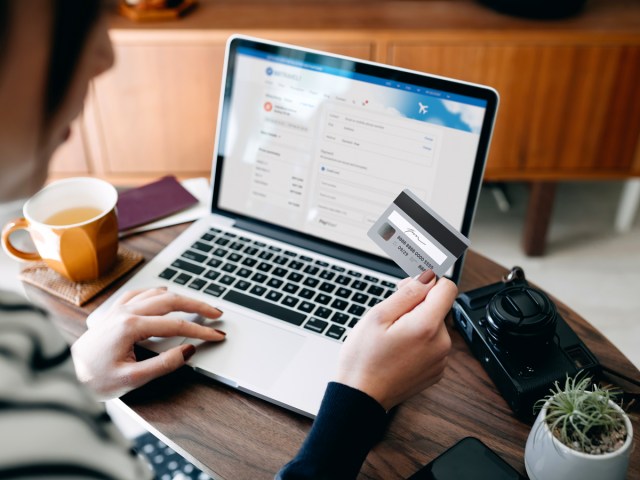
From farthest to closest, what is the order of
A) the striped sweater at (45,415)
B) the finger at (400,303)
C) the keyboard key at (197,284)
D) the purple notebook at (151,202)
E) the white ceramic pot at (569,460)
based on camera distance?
1. the purple notebook at (151,202)
2. the keyboard key at (197,284)
3. the finger at (400,303)
4. the white ceramic pot at (569,460)
5. the striped sweater at (45,415)

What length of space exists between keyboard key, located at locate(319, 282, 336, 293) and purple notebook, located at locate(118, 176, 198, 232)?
1.08 ft

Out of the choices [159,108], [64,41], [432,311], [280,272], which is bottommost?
[159,108]

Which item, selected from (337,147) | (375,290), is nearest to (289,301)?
(375,290)

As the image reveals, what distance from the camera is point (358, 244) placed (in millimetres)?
942

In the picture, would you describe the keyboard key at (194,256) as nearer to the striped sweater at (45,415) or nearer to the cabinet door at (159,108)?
the striped sweater at (45,415)

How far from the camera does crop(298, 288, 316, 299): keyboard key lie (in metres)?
0.88

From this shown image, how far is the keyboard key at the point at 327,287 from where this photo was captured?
0.89 meters

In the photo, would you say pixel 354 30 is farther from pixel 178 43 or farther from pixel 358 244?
pixel 358 244

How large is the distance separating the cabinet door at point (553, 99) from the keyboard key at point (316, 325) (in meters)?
1.20

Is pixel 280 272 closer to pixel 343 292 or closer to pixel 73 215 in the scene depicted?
pixel 343 292

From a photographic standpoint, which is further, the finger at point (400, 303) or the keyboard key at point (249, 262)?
the keyboard key at point (249, 262)

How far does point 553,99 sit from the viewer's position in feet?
6.22

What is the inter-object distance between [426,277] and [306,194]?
292 mm

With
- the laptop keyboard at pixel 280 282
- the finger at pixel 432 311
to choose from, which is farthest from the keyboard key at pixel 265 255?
the finger at pixel 432 311
